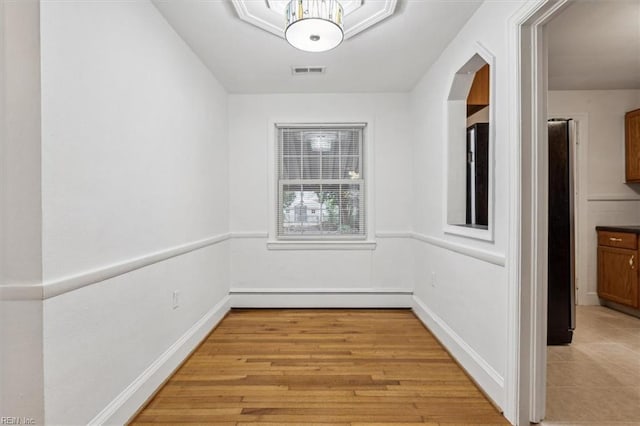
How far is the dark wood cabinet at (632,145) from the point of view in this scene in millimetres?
3787

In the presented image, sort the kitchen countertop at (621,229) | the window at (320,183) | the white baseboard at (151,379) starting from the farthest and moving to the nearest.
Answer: the window at (320,183), the kitchen countertop at (621,229), the white baseboard at (151,379)

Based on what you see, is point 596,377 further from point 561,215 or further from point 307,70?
point 307,70

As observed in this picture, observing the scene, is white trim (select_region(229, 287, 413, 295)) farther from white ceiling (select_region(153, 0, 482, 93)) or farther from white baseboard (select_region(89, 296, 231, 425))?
white ceiling (select_region(153, 0, 482, 93))

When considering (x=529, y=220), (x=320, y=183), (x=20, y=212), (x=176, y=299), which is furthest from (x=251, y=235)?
(x=529, y=220)

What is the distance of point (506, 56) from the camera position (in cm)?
185

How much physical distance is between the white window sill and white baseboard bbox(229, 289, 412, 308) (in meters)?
0.49

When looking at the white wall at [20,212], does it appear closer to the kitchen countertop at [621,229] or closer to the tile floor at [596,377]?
the tile floor at [596,377]

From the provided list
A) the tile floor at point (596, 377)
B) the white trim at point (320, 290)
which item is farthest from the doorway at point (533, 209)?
the white trim at point (320, 290)

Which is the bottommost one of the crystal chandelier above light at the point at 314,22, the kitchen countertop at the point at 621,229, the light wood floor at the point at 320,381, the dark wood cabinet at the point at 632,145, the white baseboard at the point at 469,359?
the light wood floor at the point at 320,381

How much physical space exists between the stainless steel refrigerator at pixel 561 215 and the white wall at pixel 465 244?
2.64 ft

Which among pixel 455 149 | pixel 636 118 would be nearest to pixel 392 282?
pixel 455 149

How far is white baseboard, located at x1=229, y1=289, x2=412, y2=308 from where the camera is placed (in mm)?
3842

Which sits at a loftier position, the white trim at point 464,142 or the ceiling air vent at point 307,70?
the ceiling air vent at point 307,70

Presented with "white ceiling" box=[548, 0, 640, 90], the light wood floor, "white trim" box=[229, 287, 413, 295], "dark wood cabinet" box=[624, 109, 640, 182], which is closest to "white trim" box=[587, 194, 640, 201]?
"dark wood cabinet" box=[624, 109, 640, 182]
